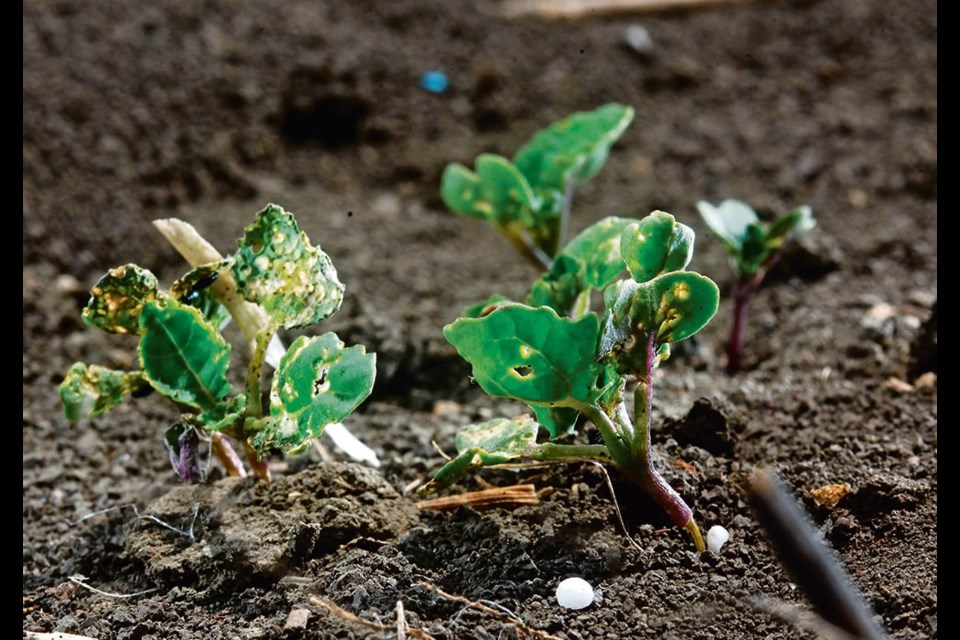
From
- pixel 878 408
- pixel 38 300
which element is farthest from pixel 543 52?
pixel 878 408

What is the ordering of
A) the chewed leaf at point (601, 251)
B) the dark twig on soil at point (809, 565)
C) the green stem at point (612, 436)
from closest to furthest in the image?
the dark twig on soil at point (809, 565), the green stem at point (612, 436), the chewed leaf at point (601, 251)

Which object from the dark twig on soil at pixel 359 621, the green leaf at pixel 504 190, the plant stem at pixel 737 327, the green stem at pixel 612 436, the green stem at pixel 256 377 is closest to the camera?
the dark twig on soil at pixel 359 621

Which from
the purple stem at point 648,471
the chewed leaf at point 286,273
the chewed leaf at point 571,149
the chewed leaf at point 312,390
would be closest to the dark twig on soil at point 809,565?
the purple stem at point 648,471

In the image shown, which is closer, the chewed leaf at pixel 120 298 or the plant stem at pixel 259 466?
the chewed leaf at pixel 120 298

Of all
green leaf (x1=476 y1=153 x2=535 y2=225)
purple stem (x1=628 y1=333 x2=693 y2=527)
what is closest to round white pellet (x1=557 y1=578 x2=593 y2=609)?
purple stem (x1=628 y1=333 x2=693 y2=527)

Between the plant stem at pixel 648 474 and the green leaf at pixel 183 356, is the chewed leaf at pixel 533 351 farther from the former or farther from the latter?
the green leaf at pixel 183 356

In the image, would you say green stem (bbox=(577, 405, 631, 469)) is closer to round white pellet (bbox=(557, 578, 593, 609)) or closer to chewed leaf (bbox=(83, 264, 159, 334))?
round white pellet (bbox=(557, 578, 593, 609))

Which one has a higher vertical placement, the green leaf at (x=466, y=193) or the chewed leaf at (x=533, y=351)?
the green leaf at (x=466, y=193)

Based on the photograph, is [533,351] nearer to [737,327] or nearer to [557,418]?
[557,418]
